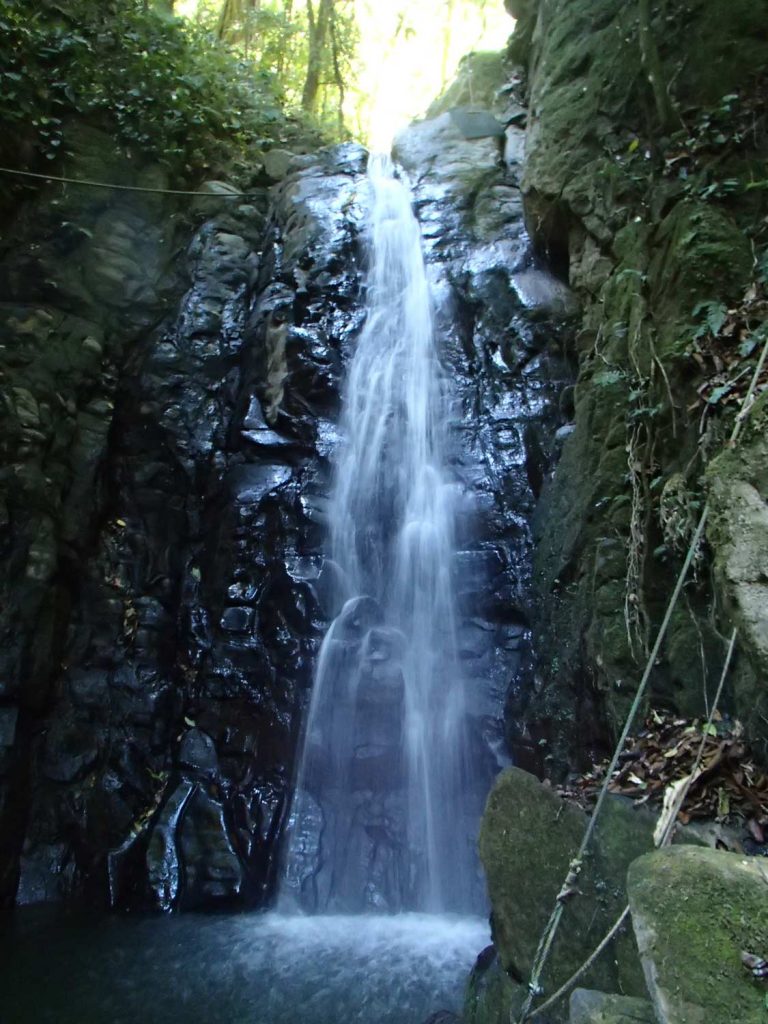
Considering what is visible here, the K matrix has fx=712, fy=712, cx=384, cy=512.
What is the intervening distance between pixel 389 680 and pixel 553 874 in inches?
141

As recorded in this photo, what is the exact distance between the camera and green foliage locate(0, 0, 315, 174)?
8867 millimetres

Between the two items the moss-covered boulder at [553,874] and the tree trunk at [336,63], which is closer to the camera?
the moss-covered boulder at [553,874]

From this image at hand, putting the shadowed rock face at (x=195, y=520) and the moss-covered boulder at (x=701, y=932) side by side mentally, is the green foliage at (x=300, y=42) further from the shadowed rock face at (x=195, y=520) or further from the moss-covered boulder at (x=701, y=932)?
the moss-covered boulder at (x=701, y=932)

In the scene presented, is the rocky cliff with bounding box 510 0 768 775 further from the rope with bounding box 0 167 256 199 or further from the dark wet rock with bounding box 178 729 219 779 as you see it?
the rope with bounding box 0 167 256 199

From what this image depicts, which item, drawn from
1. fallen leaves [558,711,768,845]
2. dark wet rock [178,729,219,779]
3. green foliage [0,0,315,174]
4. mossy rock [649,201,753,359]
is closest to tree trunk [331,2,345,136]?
green foliage [0,0,315,174]

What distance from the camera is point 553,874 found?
122 inches

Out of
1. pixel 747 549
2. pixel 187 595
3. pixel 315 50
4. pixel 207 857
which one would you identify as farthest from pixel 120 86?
pixel 747 549

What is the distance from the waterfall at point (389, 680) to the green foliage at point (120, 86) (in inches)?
187

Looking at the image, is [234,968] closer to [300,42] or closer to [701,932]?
[701,932]

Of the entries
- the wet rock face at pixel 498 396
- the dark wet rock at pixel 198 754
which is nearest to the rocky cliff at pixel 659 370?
the wet rock face at pixel 498 396

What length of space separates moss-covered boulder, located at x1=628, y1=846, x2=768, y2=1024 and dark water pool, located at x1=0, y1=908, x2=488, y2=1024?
9.66ft

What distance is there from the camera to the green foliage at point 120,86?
8.87 m

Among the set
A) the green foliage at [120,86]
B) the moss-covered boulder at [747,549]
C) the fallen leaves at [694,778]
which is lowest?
the fallen leaves at [694,778]

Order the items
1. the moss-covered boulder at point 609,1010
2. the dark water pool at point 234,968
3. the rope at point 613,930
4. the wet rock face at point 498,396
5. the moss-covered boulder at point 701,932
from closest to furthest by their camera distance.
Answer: the moss-covered boulder at point 701,932 < the moss-covered boulder at point 609,1010 < the rope at point 613,930 < the dark water pool at point 234,968 < the wet rock face at point 498,396
